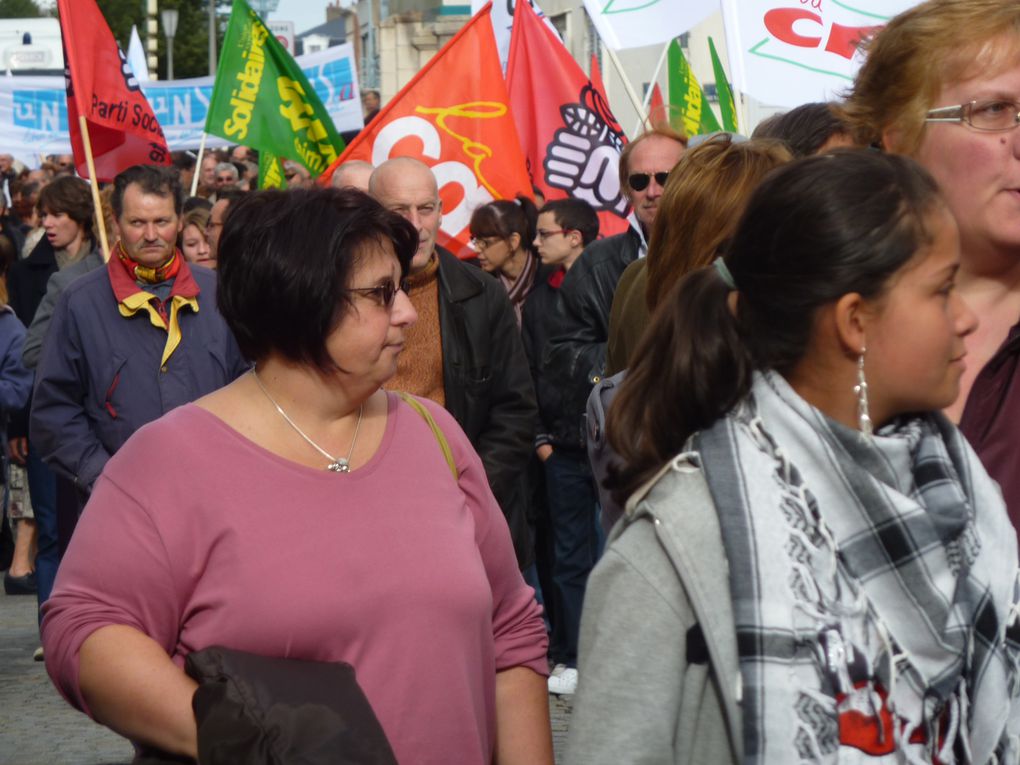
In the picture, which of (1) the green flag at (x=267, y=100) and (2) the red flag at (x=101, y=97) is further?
(1) the green flag at (x=267, y=100)

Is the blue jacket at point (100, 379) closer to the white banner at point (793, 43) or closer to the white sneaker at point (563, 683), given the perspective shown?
the white sneaker at point (563, 683)

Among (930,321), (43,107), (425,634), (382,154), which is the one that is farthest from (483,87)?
(43,107)

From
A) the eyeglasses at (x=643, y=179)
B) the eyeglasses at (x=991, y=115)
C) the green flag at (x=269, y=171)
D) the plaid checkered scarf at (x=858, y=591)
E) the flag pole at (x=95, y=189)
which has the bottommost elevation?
the green flag at (x=269, y=171)

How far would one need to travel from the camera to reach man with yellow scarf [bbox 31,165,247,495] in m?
5.97

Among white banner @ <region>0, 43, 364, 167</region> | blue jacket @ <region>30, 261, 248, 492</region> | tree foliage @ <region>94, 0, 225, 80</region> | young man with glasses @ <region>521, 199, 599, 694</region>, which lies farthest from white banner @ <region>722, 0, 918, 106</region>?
tree foliage @ <region>94, 0, 225, 80</region>

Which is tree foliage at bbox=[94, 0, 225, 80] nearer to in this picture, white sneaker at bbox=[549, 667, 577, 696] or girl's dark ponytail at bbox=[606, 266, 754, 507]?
white sneaker at bbox=[549, 667, 577, 696]

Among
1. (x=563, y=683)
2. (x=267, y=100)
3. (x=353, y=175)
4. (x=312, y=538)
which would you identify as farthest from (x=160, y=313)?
(x=267, y=100)

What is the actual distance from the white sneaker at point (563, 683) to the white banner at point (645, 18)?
3627 millimetres

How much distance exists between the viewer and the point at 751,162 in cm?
348

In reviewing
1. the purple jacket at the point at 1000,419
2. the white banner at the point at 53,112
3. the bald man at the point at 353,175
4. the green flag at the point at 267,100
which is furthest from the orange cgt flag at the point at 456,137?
the white banner at the point at 53,112

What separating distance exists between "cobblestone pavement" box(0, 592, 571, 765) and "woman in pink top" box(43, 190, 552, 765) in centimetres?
290

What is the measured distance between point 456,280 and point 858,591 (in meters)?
3.95

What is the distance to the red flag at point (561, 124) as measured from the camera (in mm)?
10117

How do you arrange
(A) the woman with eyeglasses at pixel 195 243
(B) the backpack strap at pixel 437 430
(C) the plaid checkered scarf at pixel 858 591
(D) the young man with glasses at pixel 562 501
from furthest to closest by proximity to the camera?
(A) the woman with eyeglasses at pixel 195 243 → (D) the young man with glasses at pixel 562 501 → (B) the backpack strap at pixel 437 430 → (C) the plaid checkered scarf at pixel 858 591
